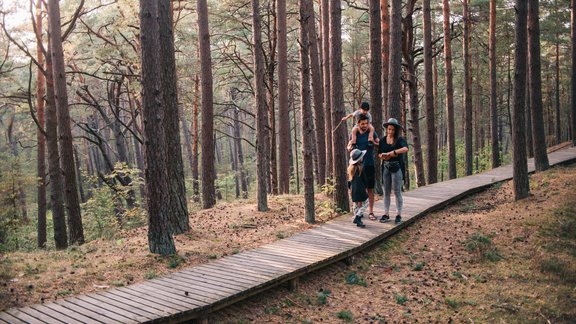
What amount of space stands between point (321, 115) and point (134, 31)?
9200 mm

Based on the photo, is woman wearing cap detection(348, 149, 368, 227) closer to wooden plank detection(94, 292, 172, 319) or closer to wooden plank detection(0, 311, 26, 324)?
wooden plank detection(94, 292, 172, 319)

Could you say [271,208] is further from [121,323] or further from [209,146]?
[121,323]

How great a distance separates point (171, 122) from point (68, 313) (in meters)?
5.45

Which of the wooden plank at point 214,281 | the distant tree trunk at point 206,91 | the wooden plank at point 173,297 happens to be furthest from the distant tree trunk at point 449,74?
the wooden plank at point 173,297

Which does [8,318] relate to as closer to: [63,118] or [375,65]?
[63,118]

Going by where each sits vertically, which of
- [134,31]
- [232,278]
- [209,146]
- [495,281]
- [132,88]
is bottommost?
[495,281]

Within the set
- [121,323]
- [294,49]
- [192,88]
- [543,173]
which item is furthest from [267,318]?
[294,49]

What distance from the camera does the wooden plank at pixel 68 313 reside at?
512 cm

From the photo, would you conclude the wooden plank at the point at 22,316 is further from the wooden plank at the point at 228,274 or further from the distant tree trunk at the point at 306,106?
the distant tree trunk at the point at 306,106

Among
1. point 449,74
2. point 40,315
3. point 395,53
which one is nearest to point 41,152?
point 395,53

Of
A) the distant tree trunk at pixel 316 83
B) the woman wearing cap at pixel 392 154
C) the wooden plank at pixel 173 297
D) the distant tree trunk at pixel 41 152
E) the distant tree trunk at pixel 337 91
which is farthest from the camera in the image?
the distant tree trunk at pixel 41 152

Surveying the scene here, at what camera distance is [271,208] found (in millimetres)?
13227

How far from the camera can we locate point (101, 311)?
17.8 feet

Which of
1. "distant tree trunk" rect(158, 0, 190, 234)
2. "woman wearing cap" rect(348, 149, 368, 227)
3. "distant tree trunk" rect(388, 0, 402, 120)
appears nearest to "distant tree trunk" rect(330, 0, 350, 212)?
"woman wearing cap" rect(348, 149, 368, 227)
